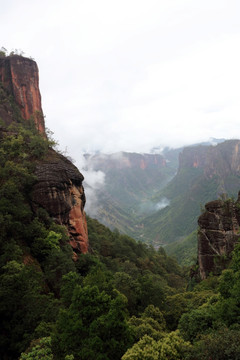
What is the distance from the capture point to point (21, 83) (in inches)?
2618

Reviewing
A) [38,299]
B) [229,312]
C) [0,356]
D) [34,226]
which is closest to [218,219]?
[229,312]

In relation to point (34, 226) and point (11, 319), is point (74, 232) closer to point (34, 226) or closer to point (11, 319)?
point (34, 226)

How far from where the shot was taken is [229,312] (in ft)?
53.6

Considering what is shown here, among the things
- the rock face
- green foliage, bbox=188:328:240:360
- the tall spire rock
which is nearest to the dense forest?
green foliage, bbox=188:328:240:360

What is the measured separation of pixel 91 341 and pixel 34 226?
18.6 m

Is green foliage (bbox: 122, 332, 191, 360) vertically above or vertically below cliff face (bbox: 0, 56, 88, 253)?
below

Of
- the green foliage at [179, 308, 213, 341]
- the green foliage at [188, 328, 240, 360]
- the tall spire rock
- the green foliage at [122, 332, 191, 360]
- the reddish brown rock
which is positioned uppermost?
the tall spire rock

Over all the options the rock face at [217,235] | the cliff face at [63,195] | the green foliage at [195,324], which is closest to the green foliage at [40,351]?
the green foliage at [195,324]

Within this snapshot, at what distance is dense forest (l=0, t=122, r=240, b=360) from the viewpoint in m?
12.0

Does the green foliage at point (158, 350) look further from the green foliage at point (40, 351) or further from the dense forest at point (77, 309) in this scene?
the green foliage at point (40, 351)

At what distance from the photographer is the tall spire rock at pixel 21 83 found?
65750 millimetres

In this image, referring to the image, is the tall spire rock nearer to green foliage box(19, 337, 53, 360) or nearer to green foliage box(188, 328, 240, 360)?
green foliage box(19, 337, 53, 360)

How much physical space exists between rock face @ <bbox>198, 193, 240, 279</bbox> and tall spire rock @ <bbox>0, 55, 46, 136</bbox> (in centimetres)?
4886

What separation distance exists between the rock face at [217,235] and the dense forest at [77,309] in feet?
46.2
